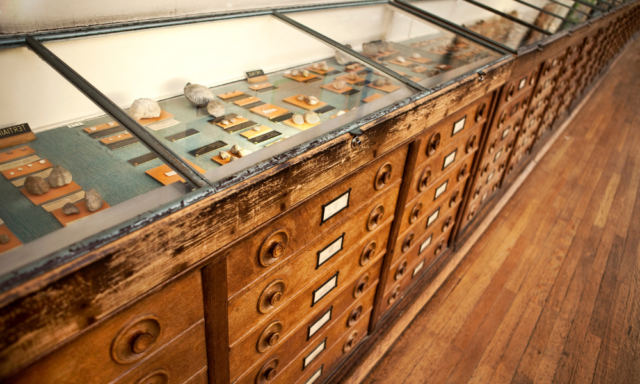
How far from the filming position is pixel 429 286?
115 inches

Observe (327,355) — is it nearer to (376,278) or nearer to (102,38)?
(376,278)

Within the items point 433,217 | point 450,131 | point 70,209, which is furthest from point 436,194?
point 70,209

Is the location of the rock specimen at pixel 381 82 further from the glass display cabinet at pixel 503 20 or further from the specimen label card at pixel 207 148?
the glass display cabinet at pixel 503 20

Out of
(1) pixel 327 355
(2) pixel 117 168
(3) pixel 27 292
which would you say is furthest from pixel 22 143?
(1) pixel 327 355

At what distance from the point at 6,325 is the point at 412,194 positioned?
5.68ft

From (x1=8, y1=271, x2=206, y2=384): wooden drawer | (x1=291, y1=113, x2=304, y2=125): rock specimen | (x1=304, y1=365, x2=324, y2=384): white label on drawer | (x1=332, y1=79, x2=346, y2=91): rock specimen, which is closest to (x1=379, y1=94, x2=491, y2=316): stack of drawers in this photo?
(x1=332, y1=79, x2=346, y2=91): rock specimen

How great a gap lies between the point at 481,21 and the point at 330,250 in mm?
2314

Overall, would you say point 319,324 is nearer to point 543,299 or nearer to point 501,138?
point 543,299

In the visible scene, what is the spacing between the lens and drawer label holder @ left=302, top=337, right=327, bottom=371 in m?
1.79

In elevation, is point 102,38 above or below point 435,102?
above

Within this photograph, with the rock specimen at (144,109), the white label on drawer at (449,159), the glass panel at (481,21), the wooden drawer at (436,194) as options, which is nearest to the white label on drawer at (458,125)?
the white label on drawer at (449,159)

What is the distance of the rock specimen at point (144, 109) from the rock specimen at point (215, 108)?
0.51ft

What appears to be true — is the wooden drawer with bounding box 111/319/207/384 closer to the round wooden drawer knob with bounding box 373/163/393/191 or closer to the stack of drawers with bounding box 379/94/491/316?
Answer: the round wooden drawer knob with bounding box 373/163/393/191

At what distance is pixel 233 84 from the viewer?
1581 millimetres
